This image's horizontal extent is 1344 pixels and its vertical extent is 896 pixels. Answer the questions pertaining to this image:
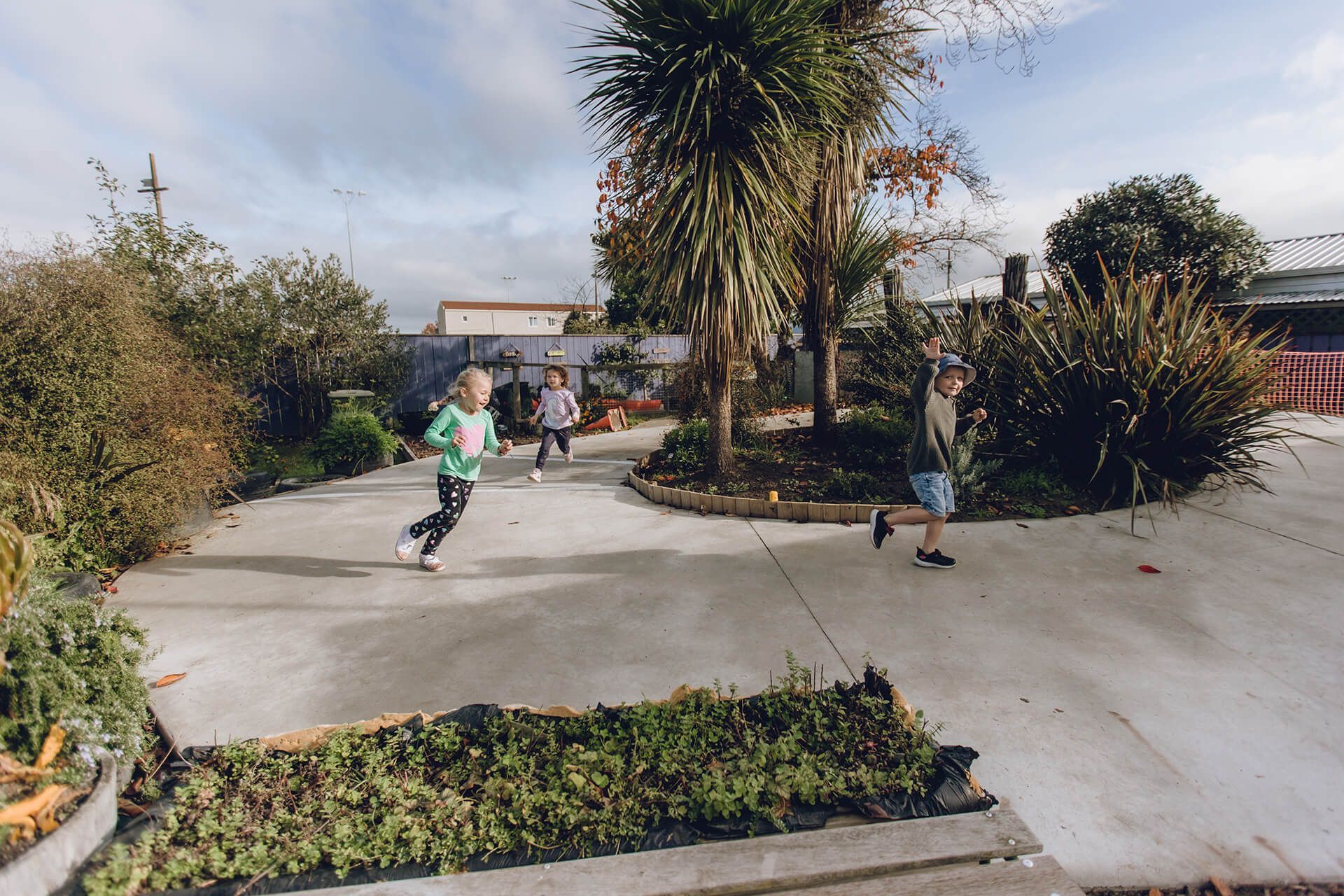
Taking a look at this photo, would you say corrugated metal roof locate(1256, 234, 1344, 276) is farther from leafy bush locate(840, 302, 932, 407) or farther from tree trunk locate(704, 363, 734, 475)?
tree trunk locate(704, 363, 734, 475)

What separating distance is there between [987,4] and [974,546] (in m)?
7.26

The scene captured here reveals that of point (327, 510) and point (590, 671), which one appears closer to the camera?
point (590, 671)

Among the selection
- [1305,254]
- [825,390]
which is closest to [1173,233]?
[1305,254]

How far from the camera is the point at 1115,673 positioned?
266 cm

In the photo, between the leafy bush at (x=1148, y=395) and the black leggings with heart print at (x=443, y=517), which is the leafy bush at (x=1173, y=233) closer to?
the leafy bush at (x=1148, y=395)

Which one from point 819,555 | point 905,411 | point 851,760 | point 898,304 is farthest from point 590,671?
point 898,304

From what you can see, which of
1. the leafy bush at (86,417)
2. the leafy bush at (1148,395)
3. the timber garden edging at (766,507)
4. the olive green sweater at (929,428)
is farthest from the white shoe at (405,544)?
the leafy bush at (1148,395)

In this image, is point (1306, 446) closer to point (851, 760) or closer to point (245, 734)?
point (851, 760)

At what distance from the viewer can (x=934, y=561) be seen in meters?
3.96

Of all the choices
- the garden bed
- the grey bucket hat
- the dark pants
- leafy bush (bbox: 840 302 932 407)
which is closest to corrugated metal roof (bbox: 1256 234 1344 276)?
A: leafy bush (bbox: 840 302 932 407)

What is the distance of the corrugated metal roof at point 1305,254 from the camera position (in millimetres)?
15008

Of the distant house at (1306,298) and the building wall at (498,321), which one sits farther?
the building wall at (498,321)

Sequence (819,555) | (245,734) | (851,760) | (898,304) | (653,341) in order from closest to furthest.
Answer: (851,760)
(245,734)
(819,555)
(898,304)
(653,341)

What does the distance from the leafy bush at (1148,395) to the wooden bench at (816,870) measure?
3.87 metres
